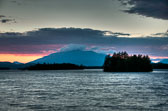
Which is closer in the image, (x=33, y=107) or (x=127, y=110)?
(x=127, y=110)

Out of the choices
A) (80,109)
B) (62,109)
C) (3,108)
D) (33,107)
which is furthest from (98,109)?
(3,108)

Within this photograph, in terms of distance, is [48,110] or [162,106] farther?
[162,106]

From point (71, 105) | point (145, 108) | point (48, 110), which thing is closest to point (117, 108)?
point (145, 108)

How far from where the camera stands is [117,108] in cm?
3491

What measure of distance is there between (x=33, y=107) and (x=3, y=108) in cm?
409

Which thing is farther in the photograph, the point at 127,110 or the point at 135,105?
the point at 135,105

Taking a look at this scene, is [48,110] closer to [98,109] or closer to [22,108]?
[22,108]

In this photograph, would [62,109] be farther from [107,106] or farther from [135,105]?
[135,105]

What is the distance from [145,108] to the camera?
115 ft

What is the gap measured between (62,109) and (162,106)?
48.2 ft

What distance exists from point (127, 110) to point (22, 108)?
14.4 meters

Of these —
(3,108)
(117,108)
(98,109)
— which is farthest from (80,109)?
(3,108)

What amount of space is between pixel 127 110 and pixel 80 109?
630 cm

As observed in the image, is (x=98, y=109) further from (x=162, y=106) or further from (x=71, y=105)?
(x=162, y=106)
